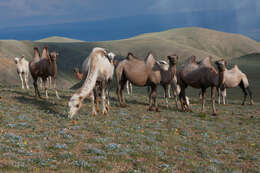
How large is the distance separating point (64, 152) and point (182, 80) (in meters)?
12.9

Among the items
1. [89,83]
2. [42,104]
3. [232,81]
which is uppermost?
[89,83]

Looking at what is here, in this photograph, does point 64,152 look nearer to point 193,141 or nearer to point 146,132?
point 146,132

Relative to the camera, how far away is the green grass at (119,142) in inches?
302

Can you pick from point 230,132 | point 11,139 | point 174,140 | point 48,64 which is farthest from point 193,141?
point 48,64

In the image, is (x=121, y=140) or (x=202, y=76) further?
(x=202, y=76)

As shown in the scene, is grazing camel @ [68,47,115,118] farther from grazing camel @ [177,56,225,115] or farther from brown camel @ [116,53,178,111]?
grazing camel @ [177,56,225,115]

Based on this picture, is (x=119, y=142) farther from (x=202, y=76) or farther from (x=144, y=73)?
(x=202, y=76)

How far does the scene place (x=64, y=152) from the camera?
8.16m

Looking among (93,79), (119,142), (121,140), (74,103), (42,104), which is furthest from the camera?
(42,104)

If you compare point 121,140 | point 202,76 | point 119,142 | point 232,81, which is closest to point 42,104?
point 121,140

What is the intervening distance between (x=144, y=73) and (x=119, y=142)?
8141 mm

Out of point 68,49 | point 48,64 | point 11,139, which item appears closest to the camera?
point 11,139

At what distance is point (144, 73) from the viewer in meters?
17.4

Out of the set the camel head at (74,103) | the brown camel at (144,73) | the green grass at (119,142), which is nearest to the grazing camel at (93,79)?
the camel head at (74,103)
